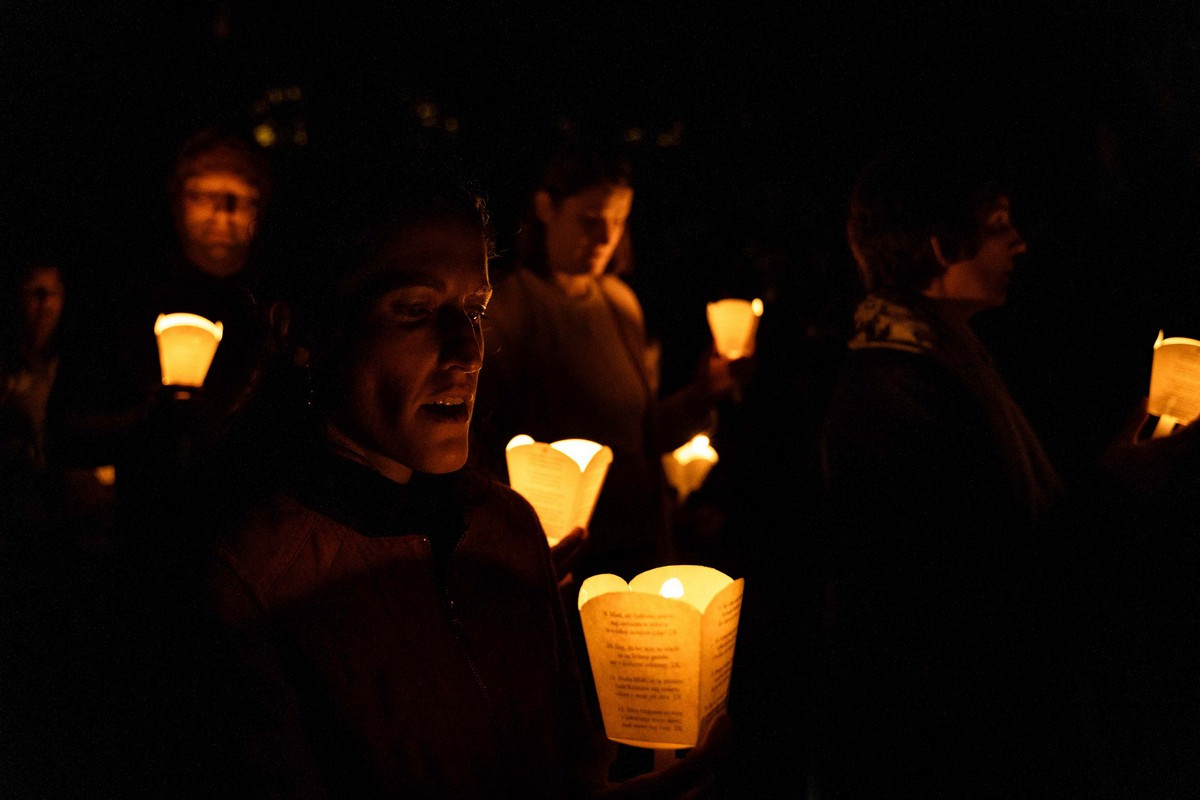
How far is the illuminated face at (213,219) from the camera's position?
3.34 m

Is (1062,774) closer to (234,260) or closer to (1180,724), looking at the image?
(1180,724)

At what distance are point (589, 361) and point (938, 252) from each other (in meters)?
1.43

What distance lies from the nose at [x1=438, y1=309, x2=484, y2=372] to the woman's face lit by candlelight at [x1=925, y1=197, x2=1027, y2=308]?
1.93 metres

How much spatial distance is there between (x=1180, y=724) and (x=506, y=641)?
3102 mm

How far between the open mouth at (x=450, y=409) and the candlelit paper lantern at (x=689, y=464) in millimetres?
3124

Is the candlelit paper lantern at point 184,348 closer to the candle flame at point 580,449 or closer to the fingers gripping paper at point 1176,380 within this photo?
the candle flame at point 580,449

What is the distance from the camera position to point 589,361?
371 centimetres

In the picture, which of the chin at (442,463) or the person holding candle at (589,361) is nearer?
the chin at (442,463)

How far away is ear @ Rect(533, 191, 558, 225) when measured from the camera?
148 inches

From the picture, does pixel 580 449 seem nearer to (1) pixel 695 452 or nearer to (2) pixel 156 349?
(2) pixel 156 349

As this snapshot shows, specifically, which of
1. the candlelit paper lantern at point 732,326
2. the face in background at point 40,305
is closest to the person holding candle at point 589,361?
the candlelit paper lantern at point 732,326

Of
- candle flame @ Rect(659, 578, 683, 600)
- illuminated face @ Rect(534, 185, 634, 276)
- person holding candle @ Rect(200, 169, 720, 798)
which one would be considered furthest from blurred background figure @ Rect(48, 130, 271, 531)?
candle flame @ Rect(659, 578, 683, 600)

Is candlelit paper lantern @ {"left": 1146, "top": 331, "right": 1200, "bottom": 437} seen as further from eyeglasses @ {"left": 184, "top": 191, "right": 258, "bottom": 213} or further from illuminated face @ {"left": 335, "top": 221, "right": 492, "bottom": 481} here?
eyeglasses @ {"left": 184, "top": 191, "right": 258, "bottom": 213}

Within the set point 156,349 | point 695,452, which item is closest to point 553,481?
point 156,349
